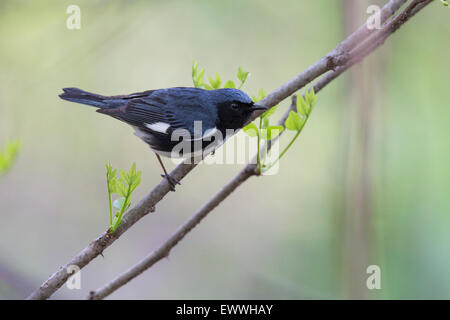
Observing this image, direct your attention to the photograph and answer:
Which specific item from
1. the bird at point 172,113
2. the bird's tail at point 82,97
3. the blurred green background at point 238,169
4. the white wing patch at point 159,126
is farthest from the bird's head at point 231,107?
the blurred green background at point 238,169

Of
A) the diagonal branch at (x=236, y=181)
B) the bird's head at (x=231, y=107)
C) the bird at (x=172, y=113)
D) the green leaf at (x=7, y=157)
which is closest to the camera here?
the green leaf at (x=7, y=157)

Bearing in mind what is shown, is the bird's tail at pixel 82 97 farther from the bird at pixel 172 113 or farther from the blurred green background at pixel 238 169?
the blurred green background at pixel 238 169

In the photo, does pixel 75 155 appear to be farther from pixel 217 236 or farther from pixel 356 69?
pixel 356 69

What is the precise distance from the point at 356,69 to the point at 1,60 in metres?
2.54

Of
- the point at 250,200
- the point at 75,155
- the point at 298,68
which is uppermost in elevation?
the point at 298,68

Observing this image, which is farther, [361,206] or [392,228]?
[392,228]

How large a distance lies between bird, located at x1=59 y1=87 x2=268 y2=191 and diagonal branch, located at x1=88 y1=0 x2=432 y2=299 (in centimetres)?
48

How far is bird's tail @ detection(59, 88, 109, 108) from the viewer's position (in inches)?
97.4

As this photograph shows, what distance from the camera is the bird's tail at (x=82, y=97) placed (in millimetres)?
2475

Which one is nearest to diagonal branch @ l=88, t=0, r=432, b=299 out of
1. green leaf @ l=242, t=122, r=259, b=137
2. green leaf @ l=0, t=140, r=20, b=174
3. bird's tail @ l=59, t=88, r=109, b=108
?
green leaf @ l=242, t=122, r=259, b=137

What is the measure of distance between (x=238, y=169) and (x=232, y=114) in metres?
2.10

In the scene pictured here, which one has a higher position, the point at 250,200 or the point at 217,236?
the point at 250,200
